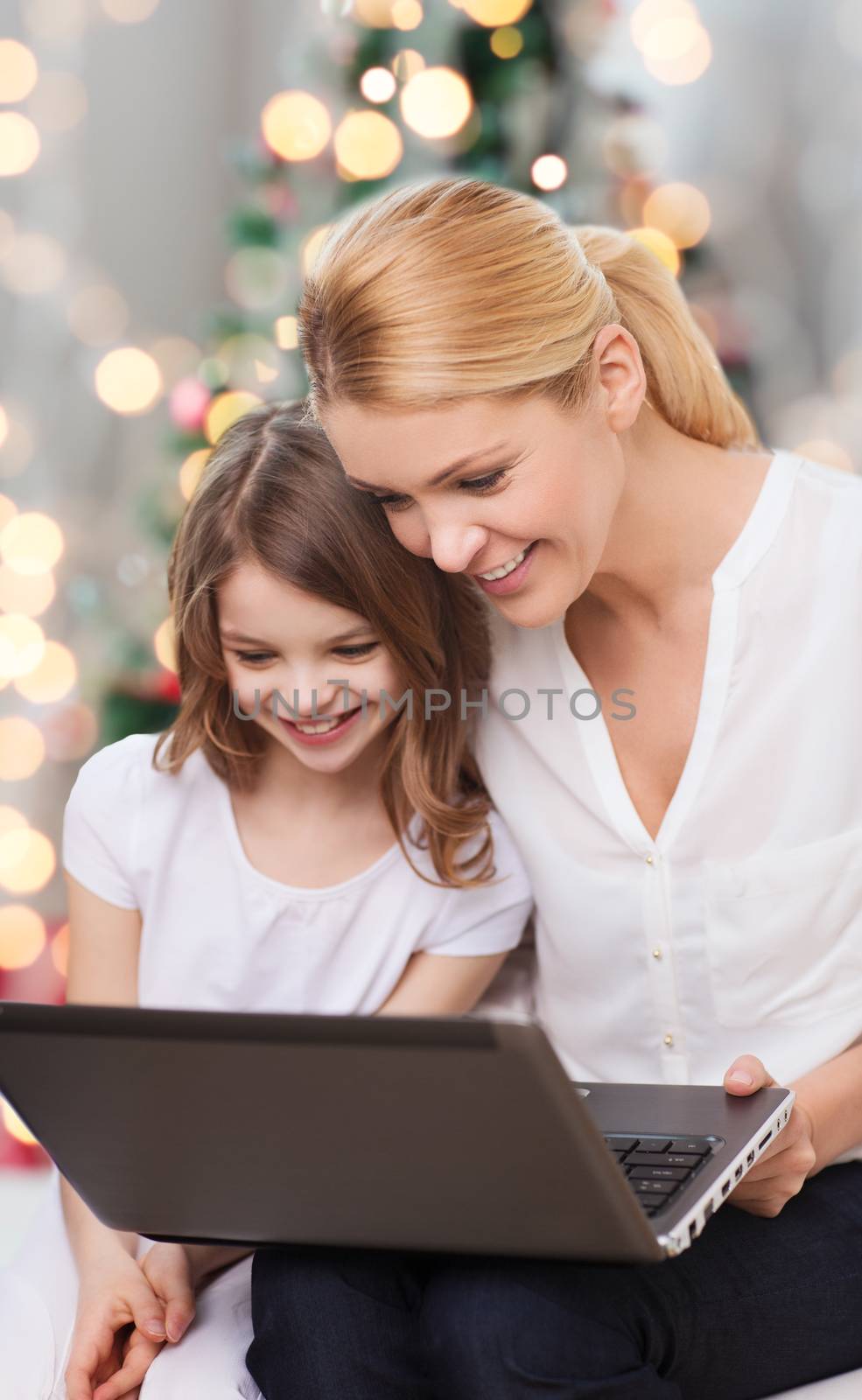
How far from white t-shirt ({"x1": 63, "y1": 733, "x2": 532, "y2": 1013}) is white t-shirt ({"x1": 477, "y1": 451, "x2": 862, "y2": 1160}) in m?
0.12

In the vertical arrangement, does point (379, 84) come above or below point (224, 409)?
above

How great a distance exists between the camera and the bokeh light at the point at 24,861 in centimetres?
261

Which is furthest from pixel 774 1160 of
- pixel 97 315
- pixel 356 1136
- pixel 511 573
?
pixel 97 315

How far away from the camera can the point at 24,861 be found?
2629 mm

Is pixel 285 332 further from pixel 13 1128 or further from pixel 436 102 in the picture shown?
pixel 13 1128

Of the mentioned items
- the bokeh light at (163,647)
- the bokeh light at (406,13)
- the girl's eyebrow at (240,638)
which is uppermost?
the bokeh light at (406,13)

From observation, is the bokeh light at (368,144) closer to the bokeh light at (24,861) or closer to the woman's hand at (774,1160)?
the bokeh light at (24,861)

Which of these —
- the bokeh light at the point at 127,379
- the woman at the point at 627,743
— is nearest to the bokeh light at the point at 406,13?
the bokeh light at the point at 127,379

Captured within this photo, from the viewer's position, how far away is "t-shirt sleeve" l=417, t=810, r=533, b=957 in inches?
50.3

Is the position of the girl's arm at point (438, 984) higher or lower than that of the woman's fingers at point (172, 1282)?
higher

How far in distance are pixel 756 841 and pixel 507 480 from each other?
1.18ft

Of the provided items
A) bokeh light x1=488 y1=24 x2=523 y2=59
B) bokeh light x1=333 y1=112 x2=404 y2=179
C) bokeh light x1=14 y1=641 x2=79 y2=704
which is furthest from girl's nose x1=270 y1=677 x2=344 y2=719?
bokeh light x1=14 y1=641 x2=79 y2=704

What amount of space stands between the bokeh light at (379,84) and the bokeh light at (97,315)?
0.93 meters

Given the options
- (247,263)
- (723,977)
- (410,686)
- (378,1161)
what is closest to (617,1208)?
(378,1161)
